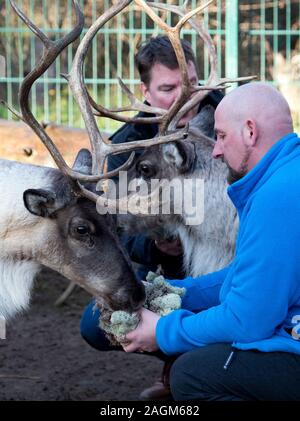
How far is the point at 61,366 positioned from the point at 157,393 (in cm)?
89

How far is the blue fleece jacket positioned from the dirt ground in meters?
1.80

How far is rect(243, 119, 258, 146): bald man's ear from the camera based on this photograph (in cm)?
321

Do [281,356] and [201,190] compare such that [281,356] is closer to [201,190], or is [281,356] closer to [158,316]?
[158,316]

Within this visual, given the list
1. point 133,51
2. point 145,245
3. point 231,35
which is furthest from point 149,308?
point 133,51

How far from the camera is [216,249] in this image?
4430 mm

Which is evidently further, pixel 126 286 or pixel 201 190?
pixel 201 190

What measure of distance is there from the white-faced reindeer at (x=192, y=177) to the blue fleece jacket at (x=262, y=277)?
3.51 ft

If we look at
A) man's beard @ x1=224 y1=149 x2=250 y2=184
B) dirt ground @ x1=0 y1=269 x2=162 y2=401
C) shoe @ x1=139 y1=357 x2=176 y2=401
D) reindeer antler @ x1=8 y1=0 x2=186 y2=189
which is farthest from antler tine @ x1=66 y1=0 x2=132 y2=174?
shoe @ x1=139 y1=357 x2=176 y2=401

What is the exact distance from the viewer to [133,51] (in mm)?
7836

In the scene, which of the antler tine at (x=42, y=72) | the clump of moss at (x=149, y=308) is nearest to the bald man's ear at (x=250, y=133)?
the clump of moss at (x=149, y=308)

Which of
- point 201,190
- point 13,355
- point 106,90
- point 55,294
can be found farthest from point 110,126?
point 201,190

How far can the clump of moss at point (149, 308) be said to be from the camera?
3461mm

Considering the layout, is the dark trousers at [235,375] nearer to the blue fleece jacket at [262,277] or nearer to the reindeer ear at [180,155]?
the blue fleece jacket at [262,277]

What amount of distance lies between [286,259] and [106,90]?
5.26 metres
